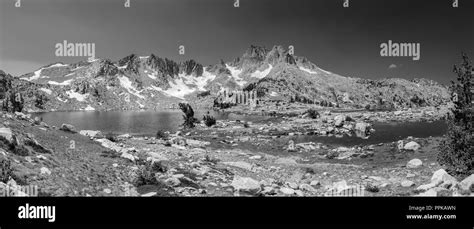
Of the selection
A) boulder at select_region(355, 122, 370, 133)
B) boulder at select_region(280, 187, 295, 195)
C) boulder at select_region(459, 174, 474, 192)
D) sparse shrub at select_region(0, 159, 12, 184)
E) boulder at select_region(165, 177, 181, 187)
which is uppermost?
sparse shrub at select_region(0, 159, 12, 184)

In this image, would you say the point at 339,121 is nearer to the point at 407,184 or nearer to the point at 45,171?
the point at 407,184

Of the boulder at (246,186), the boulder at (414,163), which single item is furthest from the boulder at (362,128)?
the boulder at (246,186)

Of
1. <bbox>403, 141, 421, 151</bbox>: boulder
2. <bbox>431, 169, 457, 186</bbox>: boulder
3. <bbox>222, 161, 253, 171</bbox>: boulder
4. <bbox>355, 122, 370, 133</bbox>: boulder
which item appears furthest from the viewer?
<bbox>355, 122, 370, 133</bbox>: boulder

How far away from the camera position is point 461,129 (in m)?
15.8

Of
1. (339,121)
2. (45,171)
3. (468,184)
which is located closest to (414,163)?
(468,184)

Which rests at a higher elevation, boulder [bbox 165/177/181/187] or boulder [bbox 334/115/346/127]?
boulder [bbox 334/115/346/127]

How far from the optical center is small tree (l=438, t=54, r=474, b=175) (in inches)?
601

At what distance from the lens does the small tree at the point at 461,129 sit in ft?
50.1

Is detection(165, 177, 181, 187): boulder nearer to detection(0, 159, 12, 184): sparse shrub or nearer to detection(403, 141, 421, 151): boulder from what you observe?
detection(0, 159, 12, 184): sparse shrub

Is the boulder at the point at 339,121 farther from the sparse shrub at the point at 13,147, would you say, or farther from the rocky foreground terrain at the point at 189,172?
the sparse shrub at the point at 13,147
